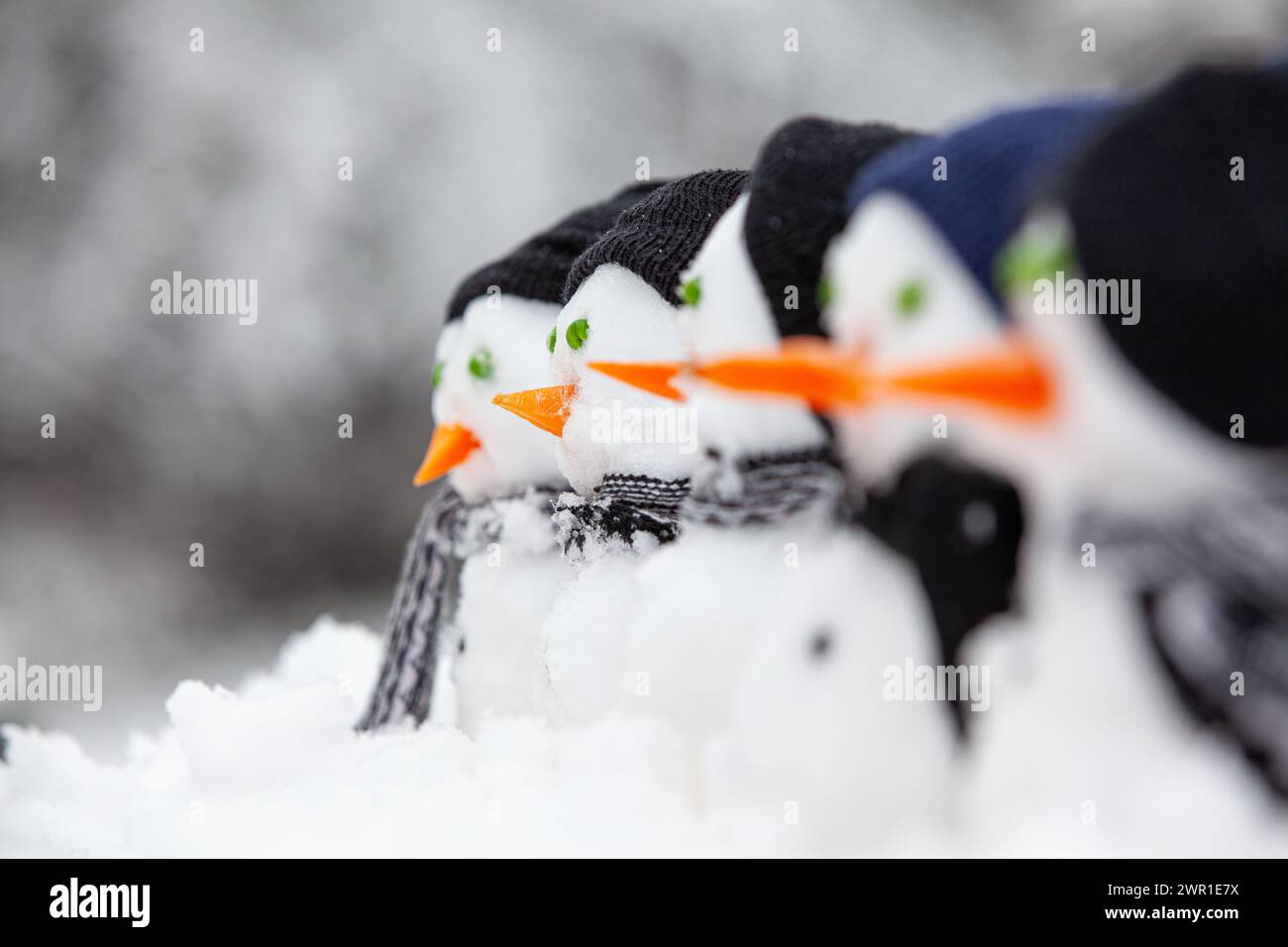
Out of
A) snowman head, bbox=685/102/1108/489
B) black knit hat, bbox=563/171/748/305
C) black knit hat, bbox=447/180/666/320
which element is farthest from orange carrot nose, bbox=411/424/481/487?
snowman head, bbox=685/102/1108/489

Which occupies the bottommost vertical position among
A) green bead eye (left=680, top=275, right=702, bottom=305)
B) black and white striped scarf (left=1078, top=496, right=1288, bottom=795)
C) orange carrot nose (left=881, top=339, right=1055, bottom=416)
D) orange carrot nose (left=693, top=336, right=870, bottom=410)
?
black and white striped scarf (left=1078, top=496, right=1288, bottom=795)

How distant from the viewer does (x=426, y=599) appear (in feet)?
4.00

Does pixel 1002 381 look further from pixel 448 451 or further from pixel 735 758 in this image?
pixel 448 451

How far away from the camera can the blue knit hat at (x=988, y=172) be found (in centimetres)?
59

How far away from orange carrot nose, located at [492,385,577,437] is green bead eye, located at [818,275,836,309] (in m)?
0.32

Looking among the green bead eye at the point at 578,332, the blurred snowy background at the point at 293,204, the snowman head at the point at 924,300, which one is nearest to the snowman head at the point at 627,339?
the green bead eye at the point at 578,332

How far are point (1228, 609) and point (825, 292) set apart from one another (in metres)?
0.28

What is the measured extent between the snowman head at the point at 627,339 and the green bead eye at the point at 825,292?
18 cm

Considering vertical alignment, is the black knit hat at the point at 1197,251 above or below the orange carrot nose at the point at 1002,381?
above

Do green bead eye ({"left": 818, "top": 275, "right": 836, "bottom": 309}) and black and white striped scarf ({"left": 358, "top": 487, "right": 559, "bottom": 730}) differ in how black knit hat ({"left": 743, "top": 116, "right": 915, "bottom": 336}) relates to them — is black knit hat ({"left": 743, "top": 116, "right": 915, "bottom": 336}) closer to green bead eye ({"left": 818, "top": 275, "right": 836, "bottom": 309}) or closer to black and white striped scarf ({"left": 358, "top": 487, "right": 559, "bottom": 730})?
green bead eye ({"left": 818, "top": 275, "right": 836, "bottom": 309})

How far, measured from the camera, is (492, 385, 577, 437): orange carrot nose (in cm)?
98

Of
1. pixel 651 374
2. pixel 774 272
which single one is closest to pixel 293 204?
pixel 651 374

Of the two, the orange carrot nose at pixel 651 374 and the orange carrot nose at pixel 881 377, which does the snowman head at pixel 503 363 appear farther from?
the orange carrot nose at pixel 881 377
